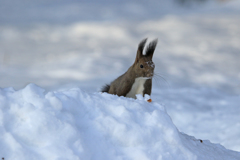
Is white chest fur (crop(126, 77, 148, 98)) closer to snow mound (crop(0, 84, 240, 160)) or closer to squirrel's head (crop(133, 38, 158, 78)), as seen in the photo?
squirrel's head (crop(133, 38, 158, 78))

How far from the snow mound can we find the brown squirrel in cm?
153

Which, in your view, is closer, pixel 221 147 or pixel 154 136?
pixel 154 136

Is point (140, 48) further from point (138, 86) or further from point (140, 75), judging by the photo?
point (138, 86)

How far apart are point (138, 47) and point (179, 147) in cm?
239

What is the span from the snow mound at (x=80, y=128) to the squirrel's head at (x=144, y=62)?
1.53 m

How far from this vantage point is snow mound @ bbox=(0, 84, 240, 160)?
2.63 metres

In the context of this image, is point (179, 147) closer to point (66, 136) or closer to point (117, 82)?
point (66, 136)

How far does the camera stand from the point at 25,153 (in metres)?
2.53

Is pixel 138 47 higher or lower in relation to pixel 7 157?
higher

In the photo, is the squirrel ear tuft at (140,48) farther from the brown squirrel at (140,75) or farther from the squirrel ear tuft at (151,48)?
the squirrel ear tuft at (151,48)

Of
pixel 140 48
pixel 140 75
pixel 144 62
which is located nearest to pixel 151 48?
pixel 140 48

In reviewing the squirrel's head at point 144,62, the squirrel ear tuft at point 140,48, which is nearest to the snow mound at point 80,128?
the squirrel's head at point 144,62

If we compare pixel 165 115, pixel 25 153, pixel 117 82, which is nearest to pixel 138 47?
pixel 117 82

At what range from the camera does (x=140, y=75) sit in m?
5.10
